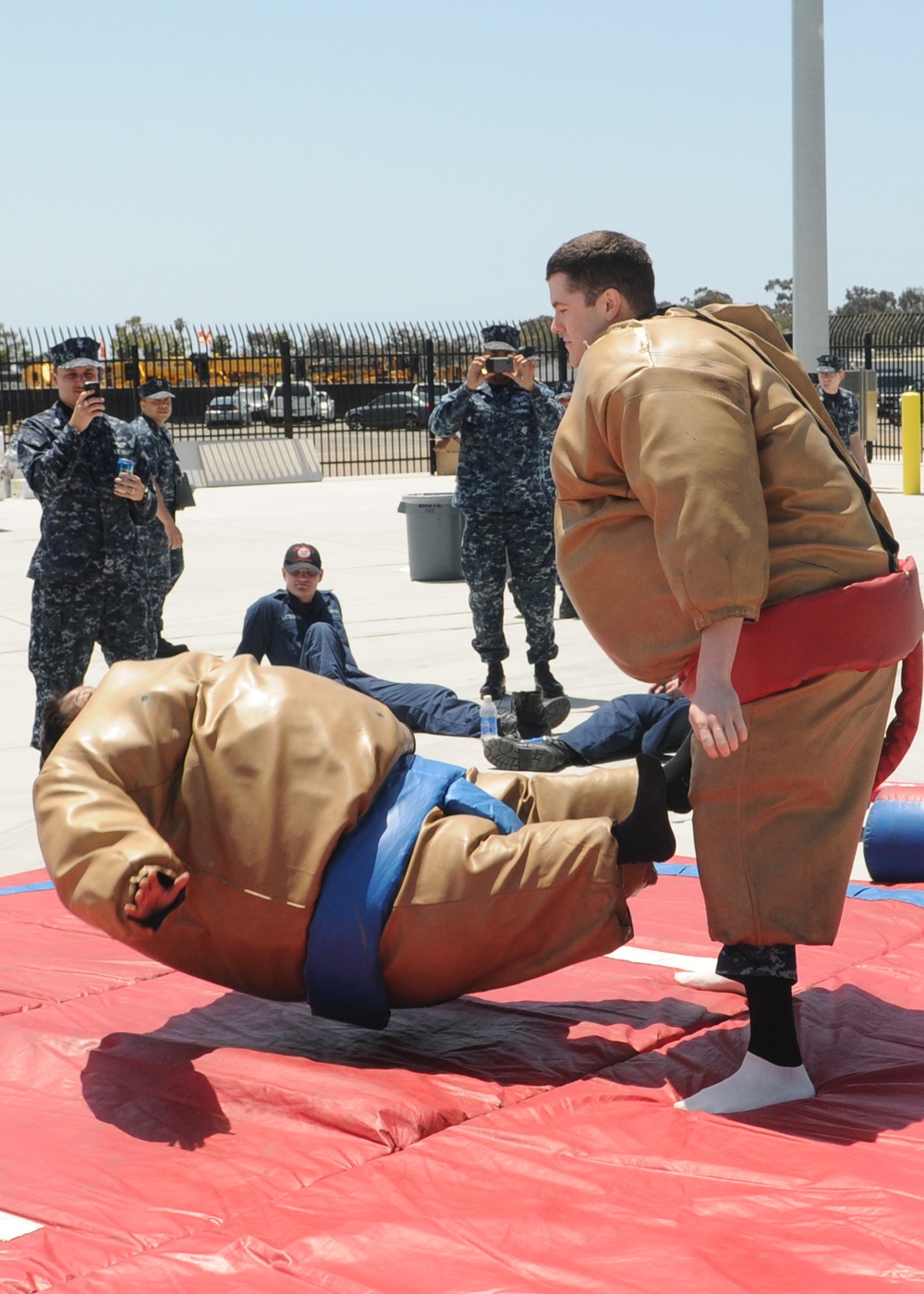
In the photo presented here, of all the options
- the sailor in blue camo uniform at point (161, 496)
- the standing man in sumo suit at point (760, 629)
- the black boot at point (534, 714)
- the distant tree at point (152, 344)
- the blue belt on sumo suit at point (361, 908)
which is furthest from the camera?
the distant tree at point (152, 344)

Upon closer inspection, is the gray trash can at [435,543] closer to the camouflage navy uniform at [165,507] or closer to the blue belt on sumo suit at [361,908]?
the camouflage navy uniform at [165,507]

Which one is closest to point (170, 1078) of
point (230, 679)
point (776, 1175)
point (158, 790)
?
point (158, 790)

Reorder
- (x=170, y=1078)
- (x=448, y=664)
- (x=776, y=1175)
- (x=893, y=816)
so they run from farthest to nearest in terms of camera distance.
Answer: (x=448, y=664) < (x=893, y=816) < (x=170, y=1078) < (x=776, y=1175)

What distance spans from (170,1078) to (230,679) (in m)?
0.84

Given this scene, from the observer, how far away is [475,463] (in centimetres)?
781

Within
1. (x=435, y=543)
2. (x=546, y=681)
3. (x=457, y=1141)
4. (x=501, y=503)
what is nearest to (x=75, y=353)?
(x=501, y=503)

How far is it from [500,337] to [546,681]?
1.78 m

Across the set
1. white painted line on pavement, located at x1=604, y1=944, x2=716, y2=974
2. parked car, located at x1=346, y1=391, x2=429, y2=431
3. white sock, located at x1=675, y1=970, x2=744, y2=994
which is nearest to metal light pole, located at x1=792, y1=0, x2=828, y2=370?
white painted line on pavement, located at x1=604, y1=944, x2=716, y2=974

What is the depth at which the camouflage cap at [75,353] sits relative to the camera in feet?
20.9

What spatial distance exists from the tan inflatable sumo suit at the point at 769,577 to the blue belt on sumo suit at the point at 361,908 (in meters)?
0.59

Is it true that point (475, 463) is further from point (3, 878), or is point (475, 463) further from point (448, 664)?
point (3, 878)

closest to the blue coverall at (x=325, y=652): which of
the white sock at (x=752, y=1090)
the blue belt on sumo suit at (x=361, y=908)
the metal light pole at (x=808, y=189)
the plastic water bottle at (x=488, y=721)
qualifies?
the plastic water bottle at (x=488, y=721)

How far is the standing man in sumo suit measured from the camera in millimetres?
2887

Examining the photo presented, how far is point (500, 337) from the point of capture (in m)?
7.95
